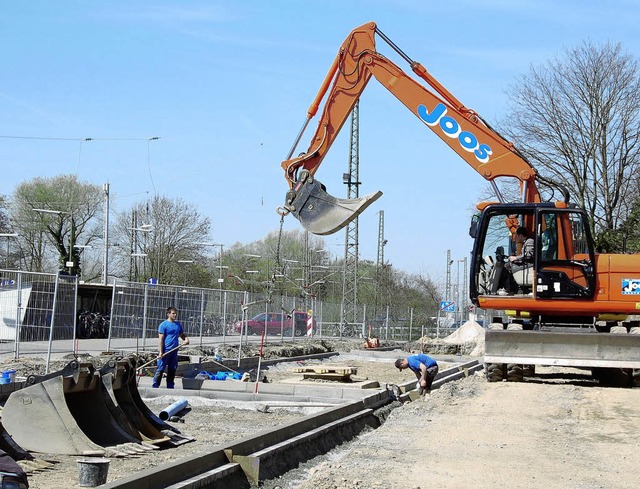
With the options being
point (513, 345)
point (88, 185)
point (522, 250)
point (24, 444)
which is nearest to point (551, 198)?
point (522, 250)

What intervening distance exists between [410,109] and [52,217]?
139 ft

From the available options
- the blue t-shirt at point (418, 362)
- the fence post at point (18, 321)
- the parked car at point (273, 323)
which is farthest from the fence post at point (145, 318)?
the parked car at point (273, 323)

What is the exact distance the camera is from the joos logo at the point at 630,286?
17.8 meters

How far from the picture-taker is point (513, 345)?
57.8 ft

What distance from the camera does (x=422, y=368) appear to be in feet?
57.5

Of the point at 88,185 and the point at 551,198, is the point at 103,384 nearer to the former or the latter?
the point at 551,198

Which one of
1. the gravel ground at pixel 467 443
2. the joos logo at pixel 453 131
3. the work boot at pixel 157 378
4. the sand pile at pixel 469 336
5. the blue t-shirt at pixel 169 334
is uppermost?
the joos logo at pixel 453 131

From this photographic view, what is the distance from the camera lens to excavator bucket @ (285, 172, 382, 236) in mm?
16781

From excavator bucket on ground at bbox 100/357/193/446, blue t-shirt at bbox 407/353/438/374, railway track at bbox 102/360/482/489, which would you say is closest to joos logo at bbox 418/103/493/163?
blue t-shirt at bbox 407/353/438/374

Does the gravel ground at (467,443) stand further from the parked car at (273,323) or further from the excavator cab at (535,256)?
the parked car at (273,323)

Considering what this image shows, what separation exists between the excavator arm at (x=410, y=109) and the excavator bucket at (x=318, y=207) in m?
1.05

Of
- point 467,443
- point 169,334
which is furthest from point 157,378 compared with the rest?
point 467,443

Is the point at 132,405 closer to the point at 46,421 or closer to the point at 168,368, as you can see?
the point at 46,421

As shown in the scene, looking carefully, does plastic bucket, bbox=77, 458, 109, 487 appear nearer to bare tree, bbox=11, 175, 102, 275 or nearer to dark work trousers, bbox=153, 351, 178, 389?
dark work trousers, bbox=153, 351, 178, 389
